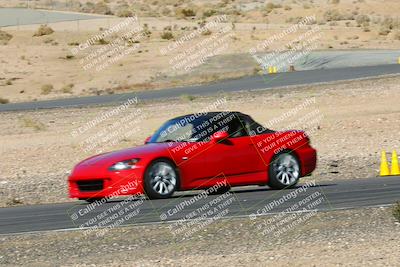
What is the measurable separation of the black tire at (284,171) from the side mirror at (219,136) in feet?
3.35

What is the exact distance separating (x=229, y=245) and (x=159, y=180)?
15.3 ft

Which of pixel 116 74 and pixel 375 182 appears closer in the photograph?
pixel 375 182

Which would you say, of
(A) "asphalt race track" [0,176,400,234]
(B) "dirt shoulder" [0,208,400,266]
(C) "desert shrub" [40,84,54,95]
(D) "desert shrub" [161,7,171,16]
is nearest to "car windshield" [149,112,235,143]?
(A) "asphalt race track" [0,176,400,234]

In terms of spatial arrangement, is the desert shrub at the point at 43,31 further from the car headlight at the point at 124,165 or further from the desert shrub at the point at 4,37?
the car headlight at the point at 124,165

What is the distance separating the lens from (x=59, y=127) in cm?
3631

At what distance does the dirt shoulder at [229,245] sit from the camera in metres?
12.1

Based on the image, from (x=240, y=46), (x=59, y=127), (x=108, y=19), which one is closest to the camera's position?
(x=59, y=127)

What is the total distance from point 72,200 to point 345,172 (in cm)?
626

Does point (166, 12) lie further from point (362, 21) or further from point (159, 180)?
point (159, 180)

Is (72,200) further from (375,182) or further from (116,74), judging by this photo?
(116,74)

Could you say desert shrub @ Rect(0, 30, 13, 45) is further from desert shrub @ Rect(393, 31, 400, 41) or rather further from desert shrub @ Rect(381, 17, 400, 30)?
desert shrub @ Rect(381, 17, 400, 30)

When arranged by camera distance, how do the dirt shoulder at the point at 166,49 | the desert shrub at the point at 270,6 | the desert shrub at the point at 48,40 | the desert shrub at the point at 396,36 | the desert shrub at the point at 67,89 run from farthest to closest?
the desert shrub at the point at 270,6, the desert shrub at the point at 48,40, the desert shrub at the point at 396,36, the dirt shoulder at the point at 166,49, the desert shrub at the point at 67,89

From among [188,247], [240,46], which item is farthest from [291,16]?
[188,247]

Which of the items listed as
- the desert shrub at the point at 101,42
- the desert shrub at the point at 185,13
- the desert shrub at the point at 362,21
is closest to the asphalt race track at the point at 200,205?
the desert shrub at the point at 101,42
